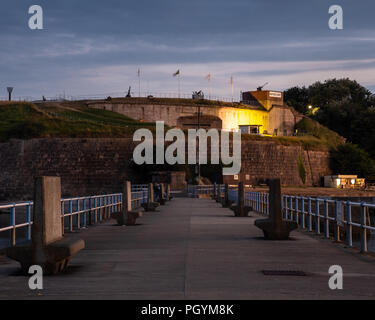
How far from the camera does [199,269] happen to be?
8594 mm

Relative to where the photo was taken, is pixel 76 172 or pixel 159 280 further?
pixel 76 172

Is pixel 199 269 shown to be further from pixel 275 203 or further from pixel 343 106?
pixel 343 106

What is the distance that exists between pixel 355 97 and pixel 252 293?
381 ft

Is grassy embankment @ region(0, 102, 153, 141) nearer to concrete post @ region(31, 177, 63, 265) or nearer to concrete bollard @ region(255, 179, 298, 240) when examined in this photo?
concrete bollard @ region(255, 179, 298, 240)

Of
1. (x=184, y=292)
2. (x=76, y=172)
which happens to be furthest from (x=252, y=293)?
(x=76, y=172)

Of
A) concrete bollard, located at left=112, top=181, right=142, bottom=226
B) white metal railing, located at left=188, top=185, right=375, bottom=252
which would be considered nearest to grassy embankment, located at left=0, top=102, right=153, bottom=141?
white metal railing, located at left=188, top=185, right=375, bottom=252

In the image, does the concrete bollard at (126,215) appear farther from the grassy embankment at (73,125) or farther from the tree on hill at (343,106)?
the tree on hill at (343,106)

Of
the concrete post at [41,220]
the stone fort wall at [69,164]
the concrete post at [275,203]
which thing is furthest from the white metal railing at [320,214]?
the stone fort wall at [69,164]

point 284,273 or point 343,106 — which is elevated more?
point 343,106

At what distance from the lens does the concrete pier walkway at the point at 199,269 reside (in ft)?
22.0

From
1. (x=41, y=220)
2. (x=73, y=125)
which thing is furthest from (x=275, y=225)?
(x=73, y=125)

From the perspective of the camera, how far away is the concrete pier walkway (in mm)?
6695

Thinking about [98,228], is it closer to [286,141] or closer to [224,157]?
[224,157]
